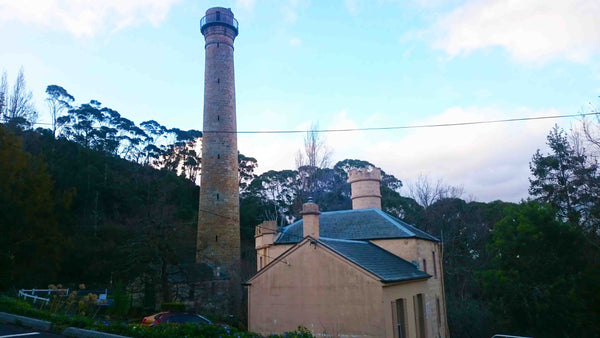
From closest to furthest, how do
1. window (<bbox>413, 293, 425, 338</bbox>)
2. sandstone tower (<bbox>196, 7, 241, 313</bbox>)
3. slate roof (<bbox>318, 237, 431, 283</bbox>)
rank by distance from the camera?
slate roof (<bbox>318, 237, 431, 283</bbox>) → window (<bbox>413, 293, 425, 338</bbox>) → sandstone tower (<bbox>196, 7, 241, 313</bbox>)

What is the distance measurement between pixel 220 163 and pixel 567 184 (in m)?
25.9

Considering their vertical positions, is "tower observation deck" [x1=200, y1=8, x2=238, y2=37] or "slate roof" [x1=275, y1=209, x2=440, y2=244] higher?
"tower observation deck" [x1=200, y1=8, x2=238, y2=37]

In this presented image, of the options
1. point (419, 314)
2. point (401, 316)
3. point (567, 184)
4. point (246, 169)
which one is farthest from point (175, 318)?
point (246, 169)

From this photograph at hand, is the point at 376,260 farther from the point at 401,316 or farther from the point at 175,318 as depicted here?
the point at 175,318

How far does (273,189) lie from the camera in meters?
53.2

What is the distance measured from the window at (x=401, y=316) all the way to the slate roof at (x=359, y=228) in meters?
4.70

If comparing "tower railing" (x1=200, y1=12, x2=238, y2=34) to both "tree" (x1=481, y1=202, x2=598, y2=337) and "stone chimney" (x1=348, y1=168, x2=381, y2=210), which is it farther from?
"tree" (x1=481, y1=202, x2=598, y2=337)

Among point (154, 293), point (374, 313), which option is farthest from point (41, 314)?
point (154, 293)

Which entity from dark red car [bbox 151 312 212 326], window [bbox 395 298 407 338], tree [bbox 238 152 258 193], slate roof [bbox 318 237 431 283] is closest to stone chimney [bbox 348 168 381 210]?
slate roof [bbox 318 237 431 283]

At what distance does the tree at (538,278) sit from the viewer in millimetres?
22219

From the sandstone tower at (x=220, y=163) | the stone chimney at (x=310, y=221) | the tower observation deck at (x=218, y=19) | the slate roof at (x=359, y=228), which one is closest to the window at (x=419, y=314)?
the slate roof at (x=359, y=228)

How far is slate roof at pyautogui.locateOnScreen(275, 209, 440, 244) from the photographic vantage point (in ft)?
75.0

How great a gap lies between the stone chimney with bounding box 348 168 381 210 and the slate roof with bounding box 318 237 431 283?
605cm

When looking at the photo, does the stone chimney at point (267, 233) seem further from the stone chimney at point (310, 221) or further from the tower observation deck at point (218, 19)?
the tower observation deck at point (218, 19)
